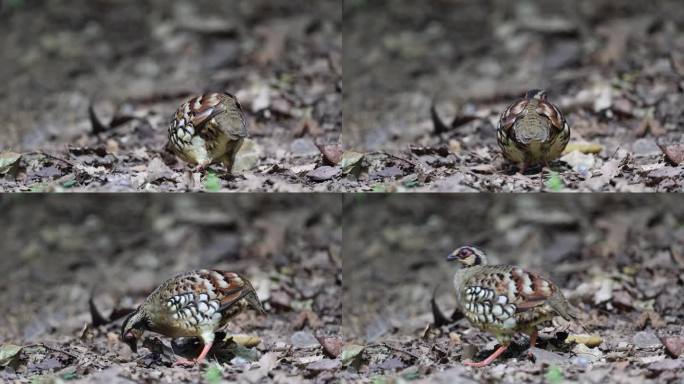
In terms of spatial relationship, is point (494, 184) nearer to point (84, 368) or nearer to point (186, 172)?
point (186, 172)

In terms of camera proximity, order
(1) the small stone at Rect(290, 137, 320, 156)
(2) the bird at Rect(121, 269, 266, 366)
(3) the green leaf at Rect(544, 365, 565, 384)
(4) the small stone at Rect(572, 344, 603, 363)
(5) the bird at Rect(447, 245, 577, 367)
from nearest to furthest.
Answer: (3) the green leaf at Rect(544, 365, 565, 384), (5) the bird at Rect(447, 245, 577, 367), (2) the bird at Rect(121, 269, 266, 366), (4) the small stone at Rect(572, 344, 603, 363), (1) the small stone at Rect(290, 137, 320, 156)

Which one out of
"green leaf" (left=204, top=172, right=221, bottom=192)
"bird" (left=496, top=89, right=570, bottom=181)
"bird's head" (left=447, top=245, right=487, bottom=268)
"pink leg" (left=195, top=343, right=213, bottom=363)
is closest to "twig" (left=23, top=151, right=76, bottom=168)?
"green leaf" (left=204, top=172, right=221, bottom=192)

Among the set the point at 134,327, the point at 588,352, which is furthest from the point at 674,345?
the point at 134,327

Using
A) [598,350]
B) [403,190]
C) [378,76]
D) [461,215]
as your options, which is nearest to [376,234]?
[461,215]

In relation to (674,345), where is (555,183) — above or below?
above

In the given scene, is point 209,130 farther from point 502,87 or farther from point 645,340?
point 502,87

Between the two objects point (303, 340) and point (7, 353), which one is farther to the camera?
point (303, 340)

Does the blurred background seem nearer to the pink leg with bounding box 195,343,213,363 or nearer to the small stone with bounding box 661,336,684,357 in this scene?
the small stone with bounding box 661,336,684,357
